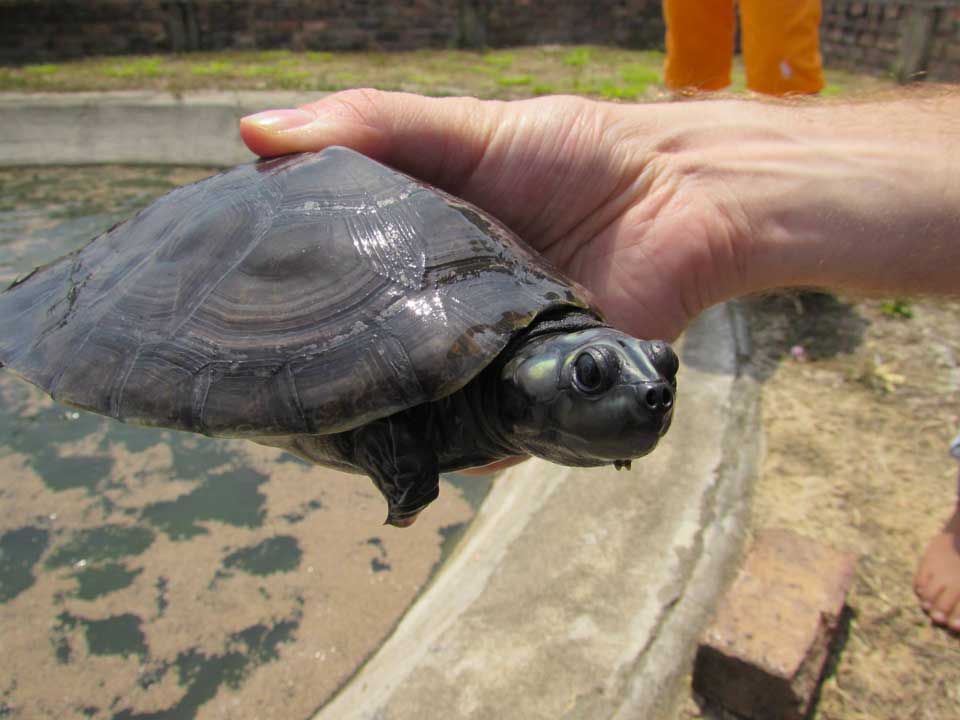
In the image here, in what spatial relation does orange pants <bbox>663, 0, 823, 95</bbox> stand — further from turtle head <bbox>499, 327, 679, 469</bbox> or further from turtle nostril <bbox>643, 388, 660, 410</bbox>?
turtle nostril <bbox>643, 388, 660, 410</bbox>

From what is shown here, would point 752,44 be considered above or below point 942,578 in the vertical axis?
above

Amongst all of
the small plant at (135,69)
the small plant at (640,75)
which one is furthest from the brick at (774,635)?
the small plant at (135,69)

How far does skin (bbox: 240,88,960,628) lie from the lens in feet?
7.35

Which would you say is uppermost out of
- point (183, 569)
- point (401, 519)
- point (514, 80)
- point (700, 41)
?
point (700, 41)

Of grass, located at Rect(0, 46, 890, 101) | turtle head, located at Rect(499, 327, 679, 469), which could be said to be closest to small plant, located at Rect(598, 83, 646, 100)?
grass, located at Rect(0, 46, 890, 101)

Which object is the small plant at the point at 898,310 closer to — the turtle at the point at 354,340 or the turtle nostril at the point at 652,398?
the turtle at the point at 354,340

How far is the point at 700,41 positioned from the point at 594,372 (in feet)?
12.6

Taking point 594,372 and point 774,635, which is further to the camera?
point 774,635


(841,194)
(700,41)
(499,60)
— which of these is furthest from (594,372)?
(499,60)

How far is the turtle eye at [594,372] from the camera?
1465mm

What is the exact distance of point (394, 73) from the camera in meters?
10.9

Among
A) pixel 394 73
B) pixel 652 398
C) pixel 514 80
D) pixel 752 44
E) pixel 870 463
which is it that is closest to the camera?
pixel 652 398

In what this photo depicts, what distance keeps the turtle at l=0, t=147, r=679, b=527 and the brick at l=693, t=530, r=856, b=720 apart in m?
1.30

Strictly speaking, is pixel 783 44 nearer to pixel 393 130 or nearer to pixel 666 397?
pixel 393 130
